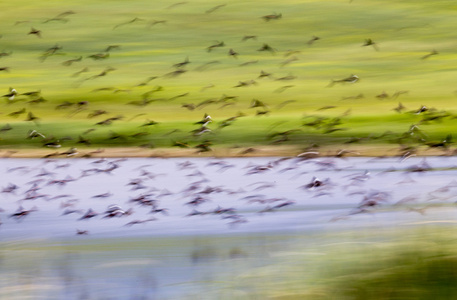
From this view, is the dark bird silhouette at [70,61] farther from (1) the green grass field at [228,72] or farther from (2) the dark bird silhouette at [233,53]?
(2) the dark bird silhouette at [233,53]

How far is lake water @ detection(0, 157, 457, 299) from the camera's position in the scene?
4.27 m

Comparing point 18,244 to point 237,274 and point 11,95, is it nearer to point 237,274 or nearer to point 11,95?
point 237,274

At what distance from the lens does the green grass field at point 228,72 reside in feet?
24.5

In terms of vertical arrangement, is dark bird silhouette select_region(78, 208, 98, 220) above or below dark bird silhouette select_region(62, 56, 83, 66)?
above

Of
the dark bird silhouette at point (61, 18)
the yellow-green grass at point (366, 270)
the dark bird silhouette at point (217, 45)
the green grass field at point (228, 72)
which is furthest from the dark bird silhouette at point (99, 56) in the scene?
the yellow-green grass at point (366, 270)

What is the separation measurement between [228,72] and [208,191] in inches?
107

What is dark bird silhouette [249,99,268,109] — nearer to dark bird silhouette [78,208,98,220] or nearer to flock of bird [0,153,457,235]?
flock of bird [0,153,457,235]

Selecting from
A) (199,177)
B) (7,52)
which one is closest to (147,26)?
(7,52)

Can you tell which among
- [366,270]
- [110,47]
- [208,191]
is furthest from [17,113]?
[366,270]

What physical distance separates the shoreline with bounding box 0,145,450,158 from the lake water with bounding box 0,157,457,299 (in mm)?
146

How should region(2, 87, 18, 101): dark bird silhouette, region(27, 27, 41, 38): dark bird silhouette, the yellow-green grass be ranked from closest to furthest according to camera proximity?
the yellow-green grass → region(2, 87, 18, 101): dark bird silhouette → region(27, 27, 41, 38): dark bird silhouette

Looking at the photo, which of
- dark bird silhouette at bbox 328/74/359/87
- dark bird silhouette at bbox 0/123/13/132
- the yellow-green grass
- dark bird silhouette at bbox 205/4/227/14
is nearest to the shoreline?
dark bird silhouette at bbox 0/123/13/132

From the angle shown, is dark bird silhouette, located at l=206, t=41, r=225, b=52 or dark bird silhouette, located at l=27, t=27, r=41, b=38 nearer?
dark bird silhouette, located at l=206, t=41, r=225, b=52

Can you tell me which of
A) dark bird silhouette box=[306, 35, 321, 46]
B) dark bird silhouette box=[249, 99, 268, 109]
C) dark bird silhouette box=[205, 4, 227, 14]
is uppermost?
dark bird silhouette box=[205, 4, 227, 14]
